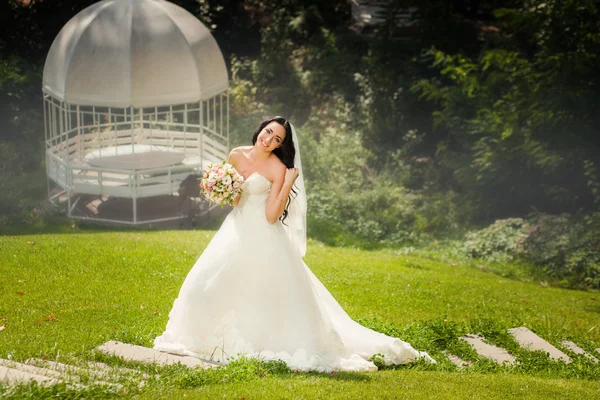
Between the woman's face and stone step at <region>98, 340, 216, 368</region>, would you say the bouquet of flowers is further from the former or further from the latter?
stone step at <region>98, 340, 216, 368</region>

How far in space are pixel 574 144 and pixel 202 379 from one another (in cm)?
1172

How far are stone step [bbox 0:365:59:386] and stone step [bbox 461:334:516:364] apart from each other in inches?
183

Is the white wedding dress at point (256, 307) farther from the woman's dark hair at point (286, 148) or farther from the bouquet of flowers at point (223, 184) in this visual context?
the woman's dark hair at point (286, 148)

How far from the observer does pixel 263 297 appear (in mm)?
7699

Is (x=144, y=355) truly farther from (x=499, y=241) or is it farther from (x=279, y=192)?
(x=499, y=241)

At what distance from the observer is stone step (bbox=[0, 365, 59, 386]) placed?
19.1 ft

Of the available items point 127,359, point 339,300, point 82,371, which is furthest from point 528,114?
point 82,371

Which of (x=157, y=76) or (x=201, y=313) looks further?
(x=157, y=76)

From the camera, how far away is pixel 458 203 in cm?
1772

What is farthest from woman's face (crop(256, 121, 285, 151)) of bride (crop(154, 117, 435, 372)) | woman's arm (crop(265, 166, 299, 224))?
woman's arm (crop(265, 166, 299, 224))

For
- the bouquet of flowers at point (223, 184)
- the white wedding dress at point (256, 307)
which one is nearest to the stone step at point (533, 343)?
the white wedding dress at point (256, 307)

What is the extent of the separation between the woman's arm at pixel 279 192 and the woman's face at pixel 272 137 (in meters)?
0.24

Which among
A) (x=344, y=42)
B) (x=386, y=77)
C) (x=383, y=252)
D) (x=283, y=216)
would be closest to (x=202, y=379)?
(x=283, y=216)

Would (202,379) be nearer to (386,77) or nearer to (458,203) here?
(458,203)
